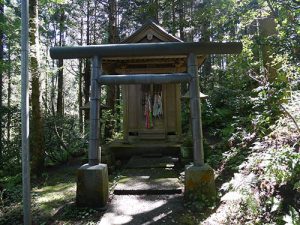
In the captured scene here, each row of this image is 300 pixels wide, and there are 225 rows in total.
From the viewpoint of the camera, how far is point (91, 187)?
5.91m

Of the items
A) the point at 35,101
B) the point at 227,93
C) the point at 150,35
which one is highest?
the point at 150,35

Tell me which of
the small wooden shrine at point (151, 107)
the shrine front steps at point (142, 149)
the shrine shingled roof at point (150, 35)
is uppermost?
the shrine shingled roof at point (150, 35)

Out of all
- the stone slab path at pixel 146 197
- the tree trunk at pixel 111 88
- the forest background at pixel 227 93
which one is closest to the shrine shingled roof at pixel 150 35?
the forest background at pixel 227 93

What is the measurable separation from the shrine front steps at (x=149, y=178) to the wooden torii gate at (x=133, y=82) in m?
0.75

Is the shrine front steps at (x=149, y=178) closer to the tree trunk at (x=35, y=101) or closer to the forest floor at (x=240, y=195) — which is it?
the forest floor at (x=240, y=195)

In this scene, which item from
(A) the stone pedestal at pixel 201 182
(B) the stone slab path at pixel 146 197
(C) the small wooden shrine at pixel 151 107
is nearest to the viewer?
(B) the stone slab path at pixel 146 197

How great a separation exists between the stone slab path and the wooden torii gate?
450mm

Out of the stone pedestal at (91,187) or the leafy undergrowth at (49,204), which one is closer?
the leafy undergrowth at (49,204)

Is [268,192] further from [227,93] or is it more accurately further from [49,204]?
[227,93]

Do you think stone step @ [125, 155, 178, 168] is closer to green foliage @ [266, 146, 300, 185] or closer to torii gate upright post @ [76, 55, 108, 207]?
torii gate upright post @ [76, 55, 108, 207]

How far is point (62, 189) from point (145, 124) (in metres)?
4.37

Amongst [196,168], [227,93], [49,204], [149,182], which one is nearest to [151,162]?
[149,182]

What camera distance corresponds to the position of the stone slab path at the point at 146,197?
17.6 feet

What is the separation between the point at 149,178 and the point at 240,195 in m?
3.53
